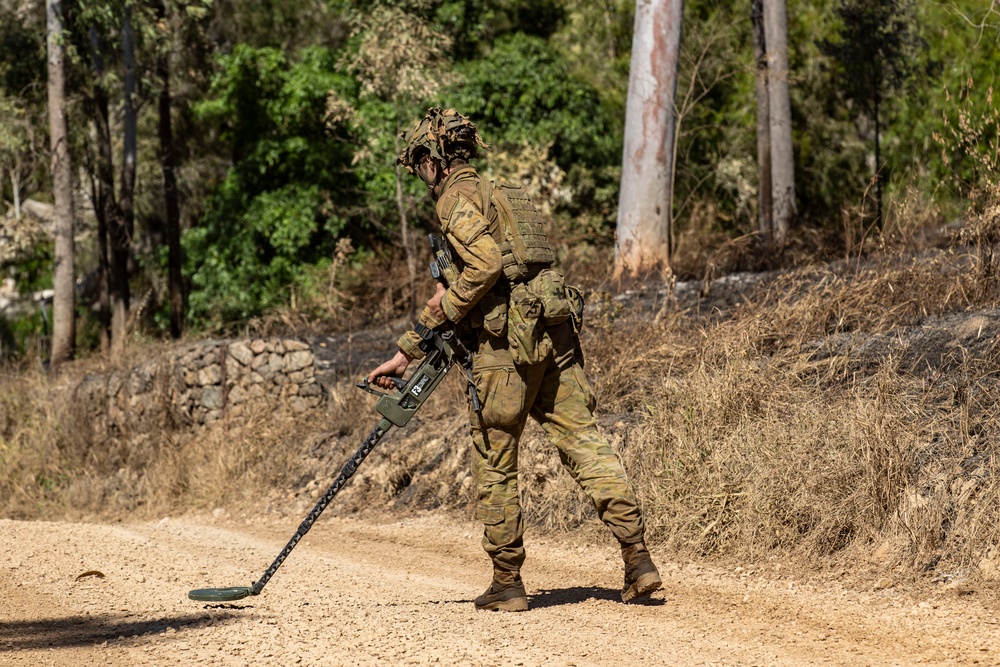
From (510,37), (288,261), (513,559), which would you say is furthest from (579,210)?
(513,559)

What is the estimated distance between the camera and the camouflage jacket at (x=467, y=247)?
5.21m

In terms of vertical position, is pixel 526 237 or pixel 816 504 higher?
pixel 526 237

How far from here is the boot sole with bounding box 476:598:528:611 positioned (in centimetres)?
545

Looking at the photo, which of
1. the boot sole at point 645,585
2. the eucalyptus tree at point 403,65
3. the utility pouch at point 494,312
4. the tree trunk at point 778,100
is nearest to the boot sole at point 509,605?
the boot sole at point 645,585

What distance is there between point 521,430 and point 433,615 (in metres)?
0.95

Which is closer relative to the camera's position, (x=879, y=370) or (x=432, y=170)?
(x=432, y=170)

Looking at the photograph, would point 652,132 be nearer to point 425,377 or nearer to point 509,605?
point 425,377

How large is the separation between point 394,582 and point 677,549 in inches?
64.1

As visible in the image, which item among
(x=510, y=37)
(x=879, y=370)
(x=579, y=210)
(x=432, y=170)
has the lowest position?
(x=879, y=370)

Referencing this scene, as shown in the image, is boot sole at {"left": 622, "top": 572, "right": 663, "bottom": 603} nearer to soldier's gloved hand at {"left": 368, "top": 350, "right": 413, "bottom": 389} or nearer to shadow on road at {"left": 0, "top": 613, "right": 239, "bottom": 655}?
soldier's gloved hand at {"left": 368, "top": 350, "right": 413, "bottom": 389}

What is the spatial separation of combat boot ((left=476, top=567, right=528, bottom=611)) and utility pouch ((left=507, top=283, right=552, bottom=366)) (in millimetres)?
1025

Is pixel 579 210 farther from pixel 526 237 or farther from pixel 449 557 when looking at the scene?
pixel 526 237

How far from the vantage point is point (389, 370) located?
549 centimetres

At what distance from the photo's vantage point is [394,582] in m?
6.46
